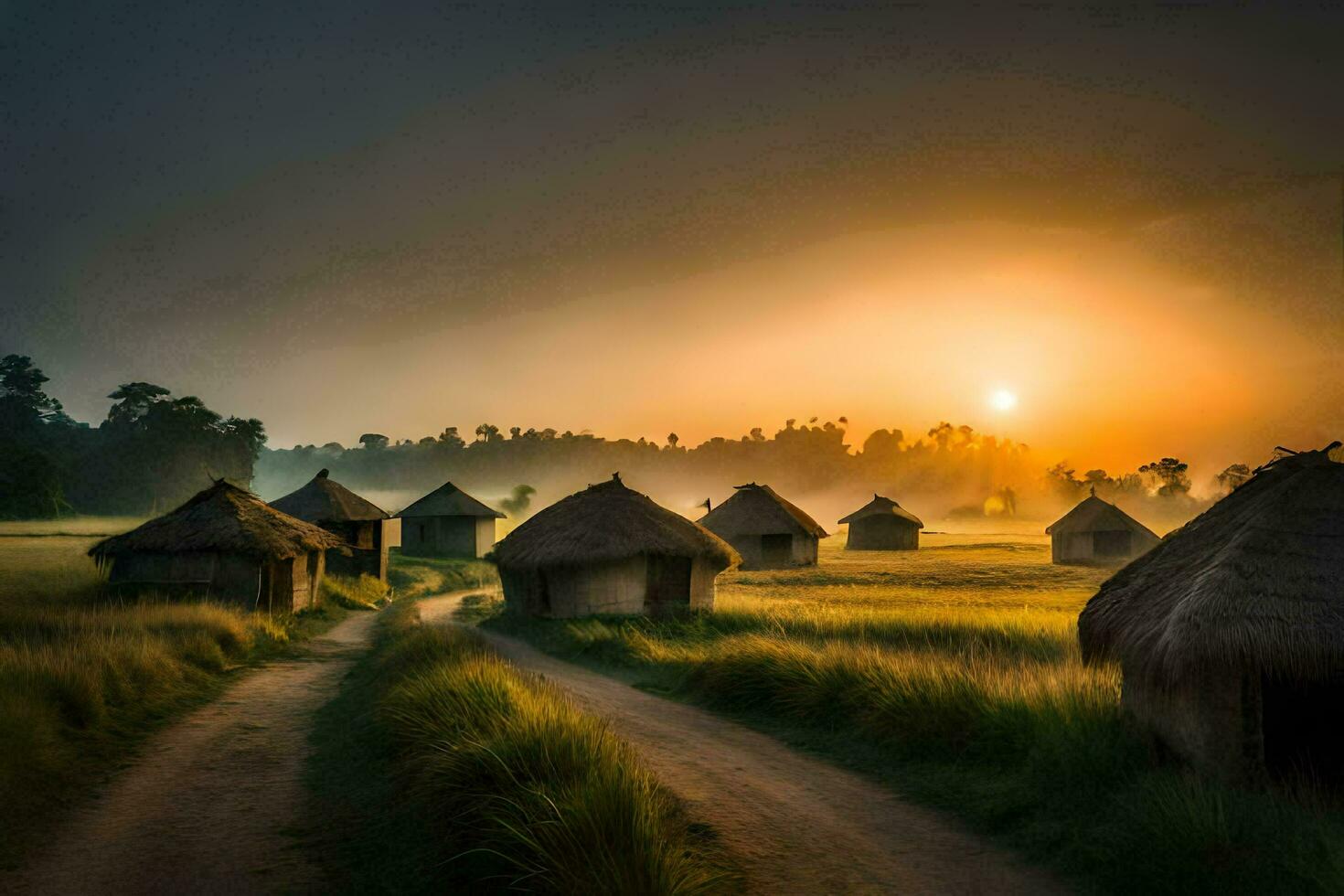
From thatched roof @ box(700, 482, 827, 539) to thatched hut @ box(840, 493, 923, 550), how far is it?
16.2 meters

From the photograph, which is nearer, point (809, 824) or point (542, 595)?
point (809, 824)

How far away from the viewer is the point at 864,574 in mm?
42469

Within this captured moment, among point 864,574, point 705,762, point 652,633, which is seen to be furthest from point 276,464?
point 705,762

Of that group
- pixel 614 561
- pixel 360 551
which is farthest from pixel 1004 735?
pixel 360 551

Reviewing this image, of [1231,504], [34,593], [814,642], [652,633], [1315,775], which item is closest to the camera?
[1315,775]

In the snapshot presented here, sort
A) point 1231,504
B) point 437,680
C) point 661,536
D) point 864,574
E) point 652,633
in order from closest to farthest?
1. point 1231,504
2. point 437,680
3. point 652,633
4. point 661,536
5. point 864,574

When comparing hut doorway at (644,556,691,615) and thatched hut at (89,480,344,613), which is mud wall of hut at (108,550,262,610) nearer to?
thatched hut at (89,480,344,613)

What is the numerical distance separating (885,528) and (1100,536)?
17901mm

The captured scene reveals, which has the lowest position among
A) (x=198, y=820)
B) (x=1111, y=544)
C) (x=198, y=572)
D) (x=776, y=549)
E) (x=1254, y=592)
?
(x=198, y=820)

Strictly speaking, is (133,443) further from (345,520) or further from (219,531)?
(219,531)

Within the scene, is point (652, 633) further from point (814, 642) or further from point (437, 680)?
point (437, 680)

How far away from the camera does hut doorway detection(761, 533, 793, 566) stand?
47.4 meters

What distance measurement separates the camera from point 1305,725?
25.0 feet

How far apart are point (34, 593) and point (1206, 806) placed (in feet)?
89.9
